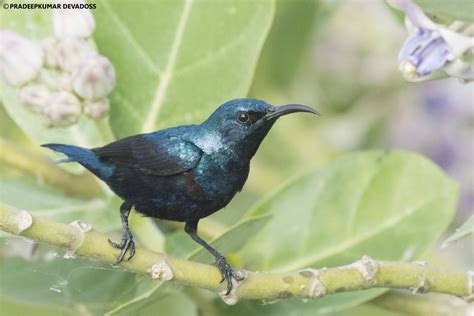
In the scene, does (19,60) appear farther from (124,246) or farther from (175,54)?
(124,246)

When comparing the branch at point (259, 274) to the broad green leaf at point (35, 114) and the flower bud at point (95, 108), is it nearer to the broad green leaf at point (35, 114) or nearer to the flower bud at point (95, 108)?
the flower bud at point (95, 108)

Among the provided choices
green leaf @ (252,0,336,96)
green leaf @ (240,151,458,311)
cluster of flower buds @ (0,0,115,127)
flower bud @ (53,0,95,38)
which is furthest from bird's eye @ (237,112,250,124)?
green leaf @ (252,0,336,96)

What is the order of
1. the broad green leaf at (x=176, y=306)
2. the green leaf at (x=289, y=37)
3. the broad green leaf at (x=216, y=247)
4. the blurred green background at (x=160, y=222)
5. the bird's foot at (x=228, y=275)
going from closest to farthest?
the bird's foot at (x=228, y=275) → the broad green leaf at (x=216, y=247) → the blurred green background at (x=160, y=222) → the broad green leaf at (x=176, y=306) → the green leaf at (x=289, y=37)

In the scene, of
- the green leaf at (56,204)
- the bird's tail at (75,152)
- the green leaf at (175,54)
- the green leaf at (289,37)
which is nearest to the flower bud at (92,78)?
the bird's tail at (75,152)

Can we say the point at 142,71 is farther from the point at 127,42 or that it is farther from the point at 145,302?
the point at 145,302

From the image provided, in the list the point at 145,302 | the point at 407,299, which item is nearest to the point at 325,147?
the point at 407,299

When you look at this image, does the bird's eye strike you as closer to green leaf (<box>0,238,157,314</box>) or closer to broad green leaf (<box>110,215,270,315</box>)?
broad green leaf (<box>110,215,270,315</box>)
